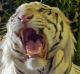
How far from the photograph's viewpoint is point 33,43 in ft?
5.08

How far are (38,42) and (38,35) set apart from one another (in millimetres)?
34

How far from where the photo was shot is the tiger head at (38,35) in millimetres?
1451

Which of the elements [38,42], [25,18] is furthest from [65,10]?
[25,18]

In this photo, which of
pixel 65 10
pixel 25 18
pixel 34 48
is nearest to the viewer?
pixel 25 18

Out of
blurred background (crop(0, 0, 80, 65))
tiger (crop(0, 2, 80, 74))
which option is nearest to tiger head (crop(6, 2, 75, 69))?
tiger (crop(0, 2, 80, 74))

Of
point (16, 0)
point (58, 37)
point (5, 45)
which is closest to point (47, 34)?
point (58, 37)

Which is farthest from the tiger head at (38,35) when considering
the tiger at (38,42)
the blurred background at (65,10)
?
the blurred background at (65,10)

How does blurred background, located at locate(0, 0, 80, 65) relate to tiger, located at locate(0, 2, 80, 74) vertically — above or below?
below

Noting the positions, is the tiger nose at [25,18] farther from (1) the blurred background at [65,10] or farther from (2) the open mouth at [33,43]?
(1) the blurred background at [65,10]

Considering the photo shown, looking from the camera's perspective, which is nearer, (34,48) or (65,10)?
(34,48)

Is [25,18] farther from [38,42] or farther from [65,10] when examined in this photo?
[65,10]

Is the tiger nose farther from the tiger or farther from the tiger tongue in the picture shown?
the tiger tongue

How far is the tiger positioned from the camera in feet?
4.80

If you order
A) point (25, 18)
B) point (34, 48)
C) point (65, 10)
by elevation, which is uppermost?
point (25, 18)
